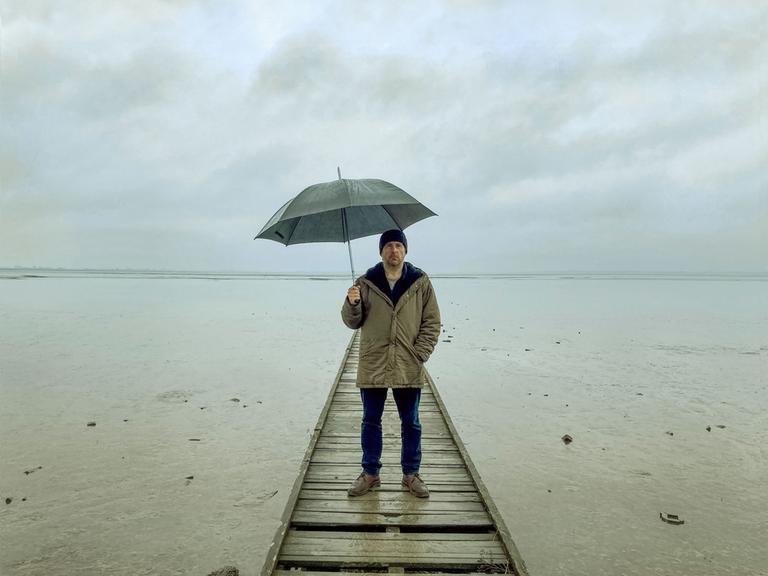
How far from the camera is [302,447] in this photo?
8.98 metres

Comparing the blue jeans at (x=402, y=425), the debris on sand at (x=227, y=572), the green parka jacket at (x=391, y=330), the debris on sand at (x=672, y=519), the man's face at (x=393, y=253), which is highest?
the man's face at (x=393, y=253)

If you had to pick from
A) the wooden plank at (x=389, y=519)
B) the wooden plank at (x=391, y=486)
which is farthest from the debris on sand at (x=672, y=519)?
the wooden plank at (x=389, y=519)

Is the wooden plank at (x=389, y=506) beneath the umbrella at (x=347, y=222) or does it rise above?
beneath

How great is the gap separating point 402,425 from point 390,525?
0.95 meters

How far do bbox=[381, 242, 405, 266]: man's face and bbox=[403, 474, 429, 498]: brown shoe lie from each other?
7.95ft

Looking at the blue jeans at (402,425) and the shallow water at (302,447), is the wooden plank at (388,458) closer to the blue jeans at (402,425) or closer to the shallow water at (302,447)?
the shallow water at (302,447)

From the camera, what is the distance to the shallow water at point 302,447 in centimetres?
588

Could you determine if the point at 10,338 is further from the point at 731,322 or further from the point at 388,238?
the point at 731,322

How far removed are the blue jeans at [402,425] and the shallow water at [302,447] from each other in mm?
1890

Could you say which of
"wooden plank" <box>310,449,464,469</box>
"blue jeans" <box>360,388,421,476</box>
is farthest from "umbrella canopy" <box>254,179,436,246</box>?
"wooden plank" <box>310,449,464,469</box>

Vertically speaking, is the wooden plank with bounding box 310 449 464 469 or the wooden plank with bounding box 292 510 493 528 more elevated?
the wooden plank with bounding box 292 510 493 528

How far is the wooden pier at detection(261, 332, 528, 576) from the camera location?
4.26m

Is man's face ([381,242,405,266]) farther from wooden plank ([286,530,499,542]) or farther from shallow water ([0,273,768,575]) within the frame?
shallow water ([0,273,768,575])

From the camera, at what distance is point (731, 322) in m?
30.0
